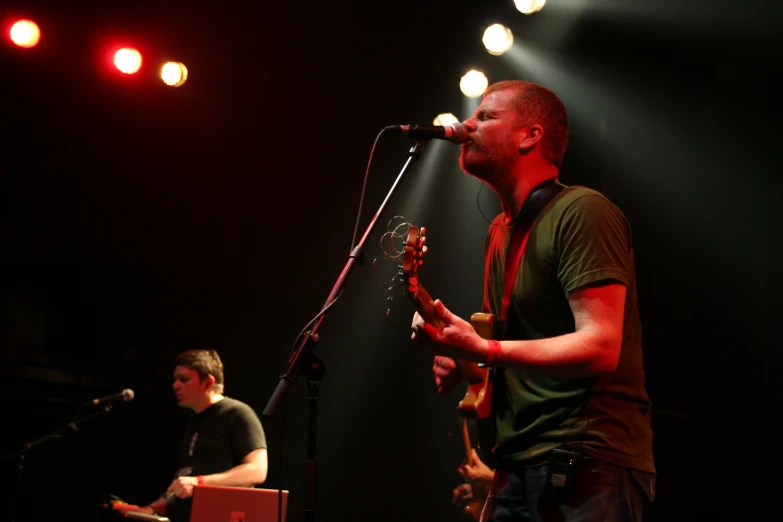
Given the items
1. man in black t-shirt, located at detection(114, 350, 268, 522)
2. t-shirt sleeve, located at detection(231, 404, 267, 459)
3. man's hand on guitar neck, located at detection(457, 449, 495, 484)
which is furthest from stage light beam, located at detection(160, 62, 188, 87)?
man's hand on guitar neck, located at detection(457, 449, 495, 484)

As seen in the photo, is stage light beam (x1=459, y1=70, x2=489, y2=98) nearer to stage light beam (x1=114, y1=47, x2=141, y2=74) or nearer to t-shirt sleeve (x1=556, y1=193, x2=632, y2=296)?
stage light beam (x1=114, y1=47, x2=141, y2=74)

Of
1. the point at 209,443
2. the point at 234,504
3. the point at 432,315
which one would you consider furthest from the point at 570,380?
the point at 209,443

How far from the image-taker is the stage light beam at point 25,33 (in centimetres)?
593

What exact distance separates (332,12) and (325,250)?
2.63 m

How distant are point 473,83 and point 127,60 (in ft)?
9.62

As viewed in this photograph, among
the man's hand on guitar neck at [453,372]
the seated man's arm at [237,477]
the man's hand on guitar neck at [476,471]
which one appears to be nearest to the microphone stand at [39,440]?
the seated man's arm at [237,477]

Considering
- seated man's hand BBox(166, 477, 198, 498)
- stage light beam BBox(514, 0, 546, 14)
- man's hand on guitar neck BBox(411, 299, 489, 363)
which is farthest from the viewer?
stage light beam BBox(514, 0, 546, 14)

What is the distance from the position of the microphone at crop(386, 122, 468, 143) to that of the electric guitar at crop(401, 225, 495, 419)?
42cm

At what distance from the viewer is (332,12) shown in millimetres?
6215

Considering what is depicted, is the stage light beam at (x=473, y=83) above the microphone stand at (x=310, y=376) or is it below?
above

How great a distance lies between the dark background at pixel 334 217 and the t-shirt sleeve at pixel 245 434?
5.05ft

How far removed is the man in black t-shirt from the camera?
16.2ft

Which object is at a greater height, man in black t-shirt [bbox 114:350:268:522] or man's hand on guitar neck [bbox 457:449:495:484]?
man in black t-shirt [bbox 114:350:268:522]

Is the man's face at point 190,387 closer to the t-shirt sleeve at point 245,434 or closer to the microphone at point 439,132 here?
the t-shirt sleeve at point 245,434
